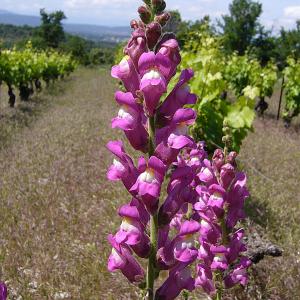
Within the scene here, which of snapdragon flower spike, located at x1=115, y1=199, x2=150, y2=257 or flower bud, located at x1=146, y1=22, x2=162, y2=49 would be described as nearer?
flower bud, located at x1=146, y1=22, x2=162, y2=49

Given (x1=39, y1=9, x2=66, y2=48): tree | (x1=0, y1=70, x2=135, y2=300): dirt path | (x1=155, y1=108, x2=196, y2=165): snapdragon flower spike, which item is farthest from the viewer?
(x1=39, y1=9, x2=66, y2=48): tree

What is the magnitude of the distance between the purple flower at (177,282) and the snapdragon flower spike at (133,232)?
21 cm

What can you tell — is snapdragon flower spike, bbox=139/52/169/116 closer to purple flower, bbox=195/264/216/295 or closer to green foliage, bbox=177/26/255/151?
purple flower, bbox=195/264/216/295

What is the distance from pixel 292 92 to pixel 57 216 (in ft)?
37.2

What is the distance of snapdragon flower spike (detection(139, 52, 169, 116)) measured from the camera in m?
1.89

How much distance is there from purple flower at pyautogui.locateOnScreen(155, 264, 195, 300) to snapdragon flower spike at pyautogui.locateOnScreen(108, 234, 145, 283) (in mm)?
128

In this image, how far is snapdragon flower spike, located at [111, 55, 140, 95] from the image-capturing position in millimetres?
2012

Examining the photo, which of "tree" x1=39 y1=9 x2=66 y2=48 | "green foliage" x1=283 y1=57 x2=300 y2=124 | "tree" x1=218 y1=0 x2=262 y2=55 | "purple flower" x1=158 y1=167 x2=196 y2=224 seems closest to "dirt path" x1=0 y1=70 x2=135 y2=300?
"purple flower" x1=158 y1=167 x2=196 y2=224

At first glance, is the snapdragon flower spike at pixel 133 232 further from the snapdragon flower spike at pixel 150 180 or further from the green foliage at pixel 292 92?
the green foliage at pixel 292 92

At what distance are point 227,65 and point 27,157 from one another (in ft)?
→ 48.8

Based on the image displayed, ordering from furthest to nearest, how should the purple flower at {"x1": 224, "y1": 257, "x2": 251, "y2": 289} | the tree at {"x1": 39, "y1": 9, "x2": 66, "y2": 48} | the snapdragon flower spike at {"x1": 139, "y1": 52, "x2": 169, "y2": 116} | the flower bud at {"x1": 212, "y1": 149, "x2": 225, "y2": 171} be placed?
the tree at {"x1": 39, "y1": 9, "x2": 66, "y2": 48}
the purple flower at {"x1": 224, "y1": 257, "x2": 251, "y2": 289}
the flower bud at {"x1": 212, "y1": 149, "x2": 225, "y2": 171}
the snapdragon flower spike at {"x1": 139, "y1": 52, "x2": 169, "y2": 116}

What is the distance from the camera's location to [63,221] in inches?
235

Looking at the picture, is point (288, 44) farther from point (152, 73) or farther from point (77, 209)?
point (152, 73)

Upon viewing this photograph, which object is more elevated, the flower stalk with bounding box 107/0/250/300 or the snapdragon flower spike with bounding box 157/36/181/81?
the snapdragon flower spike with bounding box 157/36/181/81
